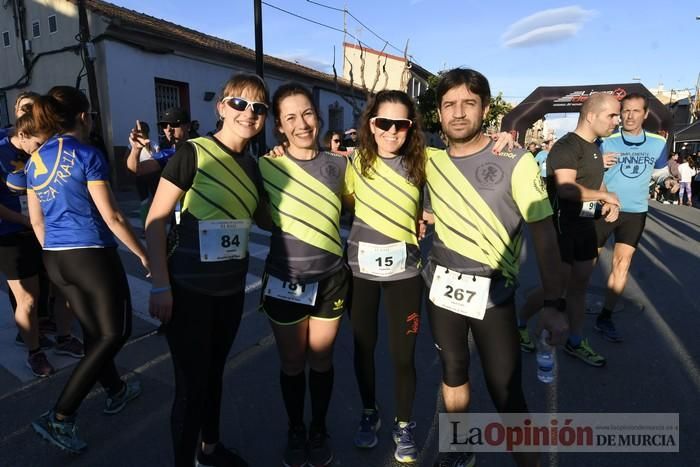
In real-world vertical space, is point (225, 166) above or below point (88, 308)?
above

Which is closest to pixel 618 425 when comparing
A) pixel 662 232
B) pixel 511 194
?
pixel 511 194

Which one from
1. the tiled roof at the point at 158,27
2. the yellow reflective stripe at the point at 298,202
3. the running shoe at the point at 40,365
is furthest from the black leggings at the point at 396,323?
Answer: the tiled roof at the point at 158,27

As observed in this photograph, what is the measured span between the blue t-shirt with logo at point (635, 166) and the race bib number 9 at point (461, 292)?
2453mm

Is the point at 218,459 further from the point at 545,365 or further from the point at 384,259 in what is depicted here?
the point at 545,365

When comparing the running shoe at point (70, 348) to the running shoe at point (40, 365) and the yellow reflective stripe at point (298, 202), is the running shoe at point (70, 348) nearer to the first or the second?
the running shoe at point (40, 365)

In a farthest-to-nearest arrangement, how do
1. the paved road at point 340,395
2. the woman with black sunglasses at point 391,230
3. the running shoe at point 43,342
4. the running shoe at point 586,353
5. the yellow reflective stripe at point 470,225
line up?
the running shoe at point 43,342, the running shoe at point 586,353, the paved road at point 340,395, the woman with black sunglasses at point 391,230, the yellow reflective stripe at point 470,225

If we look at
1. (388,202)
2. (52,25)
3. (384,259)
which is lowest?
(384,259)

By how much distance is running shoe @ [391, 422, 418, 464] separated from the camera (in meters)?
2.30

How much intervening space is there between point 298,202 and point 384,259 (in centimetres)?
51

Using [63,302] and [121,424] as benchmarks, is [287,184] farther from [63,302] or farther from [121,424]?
[63,302]

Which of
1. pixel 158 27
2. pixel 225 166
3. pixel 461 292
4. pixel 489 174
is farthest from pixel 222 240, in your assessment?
pixel 158 27

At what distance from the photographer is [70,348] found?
3453mm

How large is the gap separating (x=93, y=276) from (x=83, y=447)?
36.6 inches

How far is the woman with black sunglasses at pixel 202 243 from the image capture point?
1838 mm
